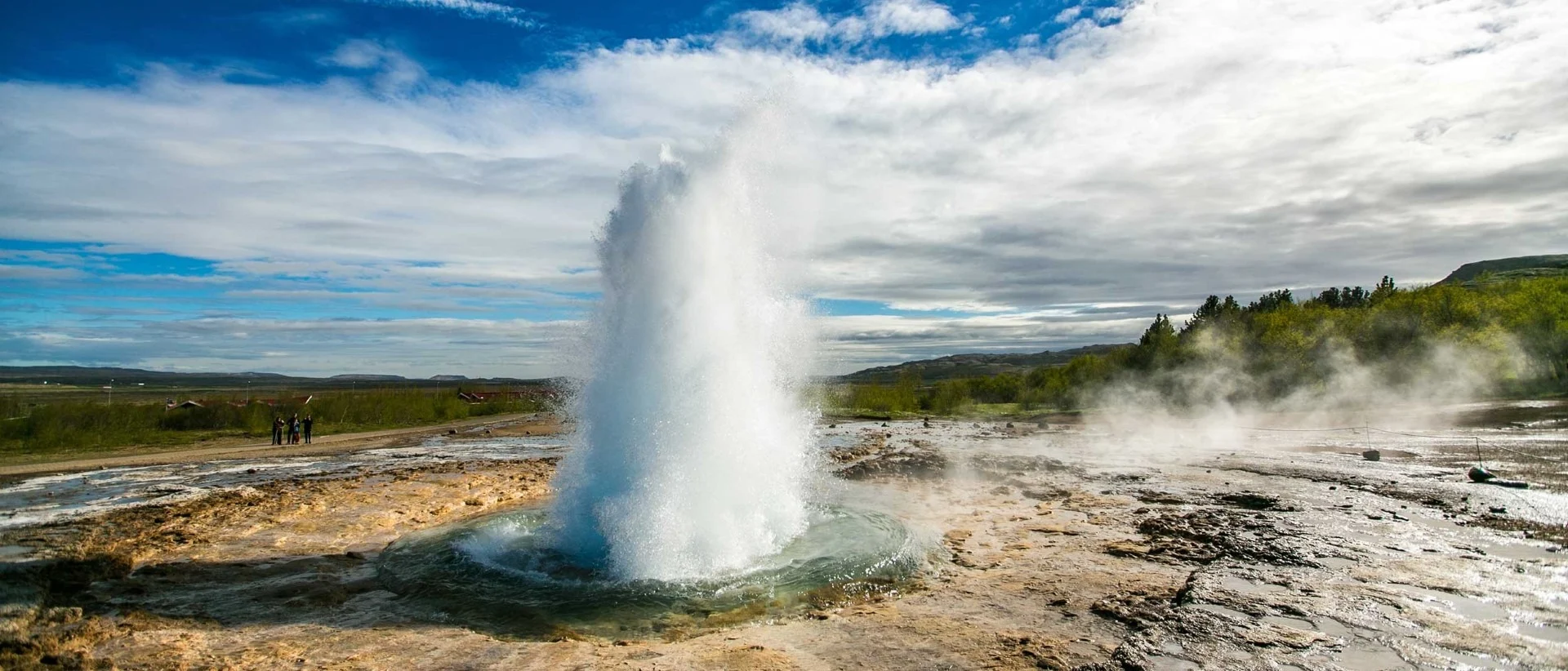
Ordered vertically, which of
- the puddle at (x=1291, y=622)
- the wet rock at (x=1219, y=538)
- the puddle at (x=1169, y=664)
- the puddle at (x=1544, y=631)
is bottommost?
the wet rock at (x=1219, y=538)

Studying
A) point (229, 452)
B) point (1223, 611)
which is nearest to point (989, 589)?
point (1223, 611)

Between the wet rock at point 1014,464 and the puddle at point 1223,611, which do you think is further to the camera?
the wet rock at point 1014,464

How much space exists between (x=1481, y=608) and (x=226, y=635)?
12073mm

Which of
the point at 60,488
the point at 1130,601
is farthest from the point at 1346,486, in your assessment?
the point at 60,488

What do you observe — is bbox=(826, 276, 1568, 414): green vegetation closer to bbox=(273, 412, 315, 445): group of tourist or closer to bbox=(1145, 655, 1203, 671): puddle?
bbox=(273, 412, 315, 445): group of tourist

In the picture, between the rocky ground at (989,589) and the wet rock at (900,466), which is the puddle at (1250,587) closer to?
the rocky ground at (989,589)

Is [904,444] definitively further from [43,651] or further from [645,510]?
[43,651]

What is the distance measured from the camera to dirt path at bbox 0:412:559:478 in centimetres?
2219

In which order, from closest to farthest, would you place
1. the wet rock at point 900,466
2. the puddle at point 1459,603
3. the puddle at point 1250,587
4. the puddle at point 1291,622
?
the puddle at point 1291,622, the puddle at point 1459,603, the puddle at point 1250,587, the wet rock at point 900,466

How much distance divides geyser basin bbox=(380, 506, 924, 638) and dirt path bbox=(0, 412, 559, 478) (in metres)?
18.8

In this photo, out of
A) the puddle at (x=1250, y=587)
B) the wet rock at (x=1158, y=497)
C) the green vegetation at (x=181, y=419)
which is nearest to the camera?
the puddle at (x=1250, y=587)

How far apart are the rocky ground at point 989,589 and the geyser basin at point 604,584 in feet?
1.12

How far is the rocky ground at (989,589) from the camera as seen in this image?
21.0 feet

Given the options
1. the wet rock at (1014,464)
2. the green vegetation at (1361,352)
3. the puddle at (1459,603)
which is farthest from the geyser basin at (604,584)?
the green vegetation at (1361,352)
